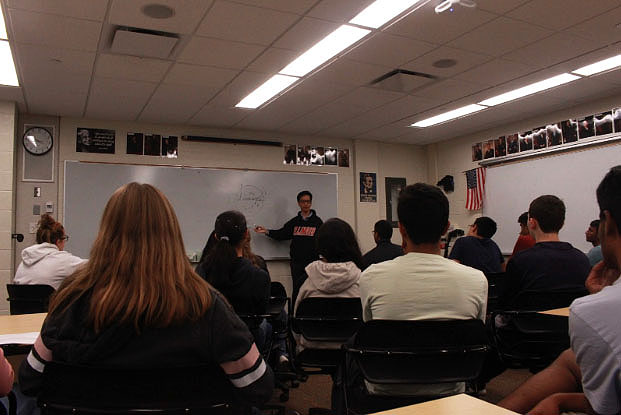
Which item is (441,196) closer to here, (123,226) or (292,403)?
(123,226)

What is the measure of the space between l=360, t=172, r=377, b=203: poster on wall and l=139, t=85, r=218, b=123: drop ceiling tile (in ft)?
9.25

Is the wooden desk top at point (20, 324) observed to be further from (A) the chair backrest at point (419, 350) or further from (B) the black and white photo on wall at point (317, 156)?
(B) the black and white photo on wall at point (317, 156)

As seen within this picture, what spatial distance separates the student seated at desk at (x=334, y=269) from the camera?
280 cm

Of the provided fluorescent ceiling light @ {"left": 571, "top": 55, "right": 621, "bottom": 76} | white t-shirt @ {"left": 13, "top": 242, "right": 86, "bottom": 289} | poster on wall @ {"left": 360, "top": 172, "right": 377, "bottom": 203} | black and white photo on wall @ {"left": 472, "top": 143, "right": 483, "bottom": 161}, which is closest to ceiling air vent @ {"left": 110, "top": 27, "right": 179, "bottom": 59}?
white t-shirt @ {"left": 13, "top": 242, "right": 86, "bottom": 289}

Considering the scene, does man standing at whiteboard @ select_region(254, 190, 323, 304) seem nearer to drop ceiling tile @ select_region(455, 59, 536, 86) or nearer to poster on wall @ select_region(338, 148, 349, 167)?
poster on wall @ select_region(338, 148, 349, 167)

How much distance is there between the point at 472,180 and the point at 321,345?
521cm

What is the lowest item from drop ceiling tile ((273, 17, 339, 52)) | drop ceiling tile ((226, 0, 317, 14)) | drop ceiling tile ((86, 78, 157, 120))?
drop ceiling tile ((86, 78, 157, 120))

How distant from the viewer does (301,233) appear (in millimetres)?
6723

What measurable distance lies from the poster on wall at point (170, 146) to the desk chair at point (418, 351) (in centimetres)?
528

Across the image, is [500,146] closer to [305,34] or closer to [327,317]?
[305,34]

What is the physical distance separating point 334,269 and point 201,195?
4.09 m

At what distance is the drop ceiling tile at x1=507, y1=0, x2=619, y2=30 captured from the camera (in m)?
3.31

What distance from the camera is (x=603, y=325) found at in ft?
3.25

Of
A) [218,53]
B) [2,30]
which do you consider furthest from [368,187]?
[2,30]
